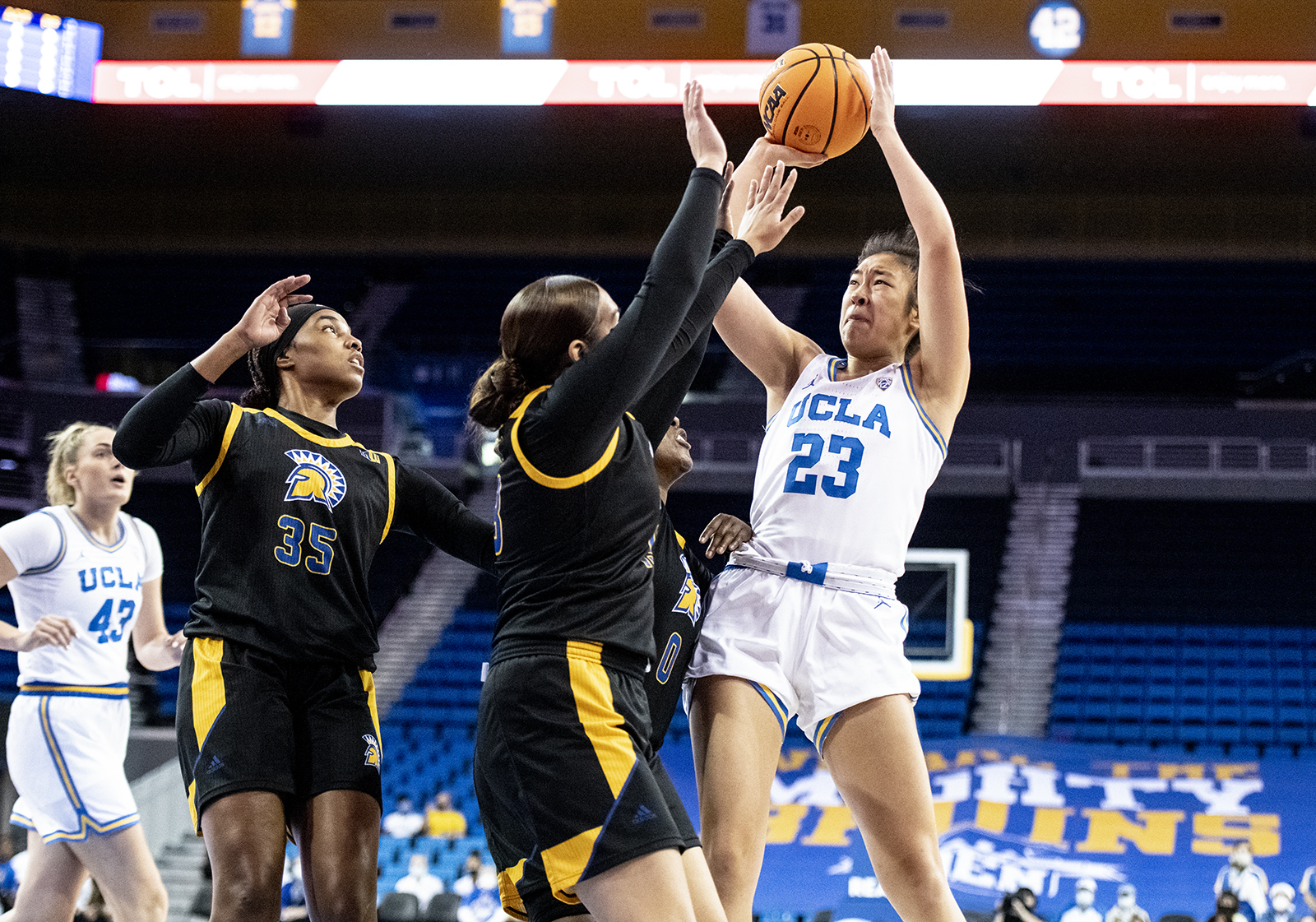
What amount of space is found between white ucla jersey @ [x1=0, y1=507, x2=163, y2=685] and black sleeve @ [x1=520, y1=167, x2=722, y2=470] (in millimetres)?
3043

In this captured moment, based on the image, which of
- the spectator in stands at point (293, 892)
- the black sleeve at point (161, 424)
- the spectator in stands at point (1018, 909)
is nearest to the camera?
the black sleeve at point (161, 424)

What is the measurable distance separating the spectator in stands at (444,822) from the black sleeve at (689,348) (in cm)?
988

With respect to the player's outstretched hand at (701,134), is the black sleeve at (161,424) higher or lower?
lower

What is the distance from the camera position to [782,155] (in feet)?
12.2

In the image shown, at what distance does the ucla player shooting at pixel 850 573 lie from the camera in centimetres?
332

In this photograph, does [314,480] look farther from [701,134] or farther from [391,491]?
[701,134]

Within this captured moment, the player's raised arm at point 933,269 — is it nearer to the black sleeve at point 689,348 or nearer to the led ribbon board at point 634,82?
the black sleeve at point 689,348

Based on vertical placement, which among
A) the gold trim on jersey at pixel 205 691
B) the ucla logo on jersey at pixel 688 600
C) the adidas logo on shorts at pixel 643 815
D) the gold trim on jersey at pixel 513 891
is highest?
the ucla logo on jersey at pixel 688 600

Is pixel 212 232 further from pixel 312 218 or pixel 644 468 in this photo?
pixel 644 468

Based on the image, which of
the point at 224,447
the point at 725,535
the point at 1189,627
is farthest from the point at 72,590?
the point at 1189,627

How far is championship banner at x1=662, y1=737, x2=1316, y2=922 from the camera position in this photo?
1172 centimetres

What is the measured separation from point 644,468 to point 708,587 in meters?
1.09

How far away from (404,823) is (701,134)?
1037 centimetres

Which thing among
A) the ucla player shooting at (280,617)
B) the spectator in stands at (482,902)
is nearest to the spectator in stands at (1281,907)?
the spectator in stands at (482,902)
